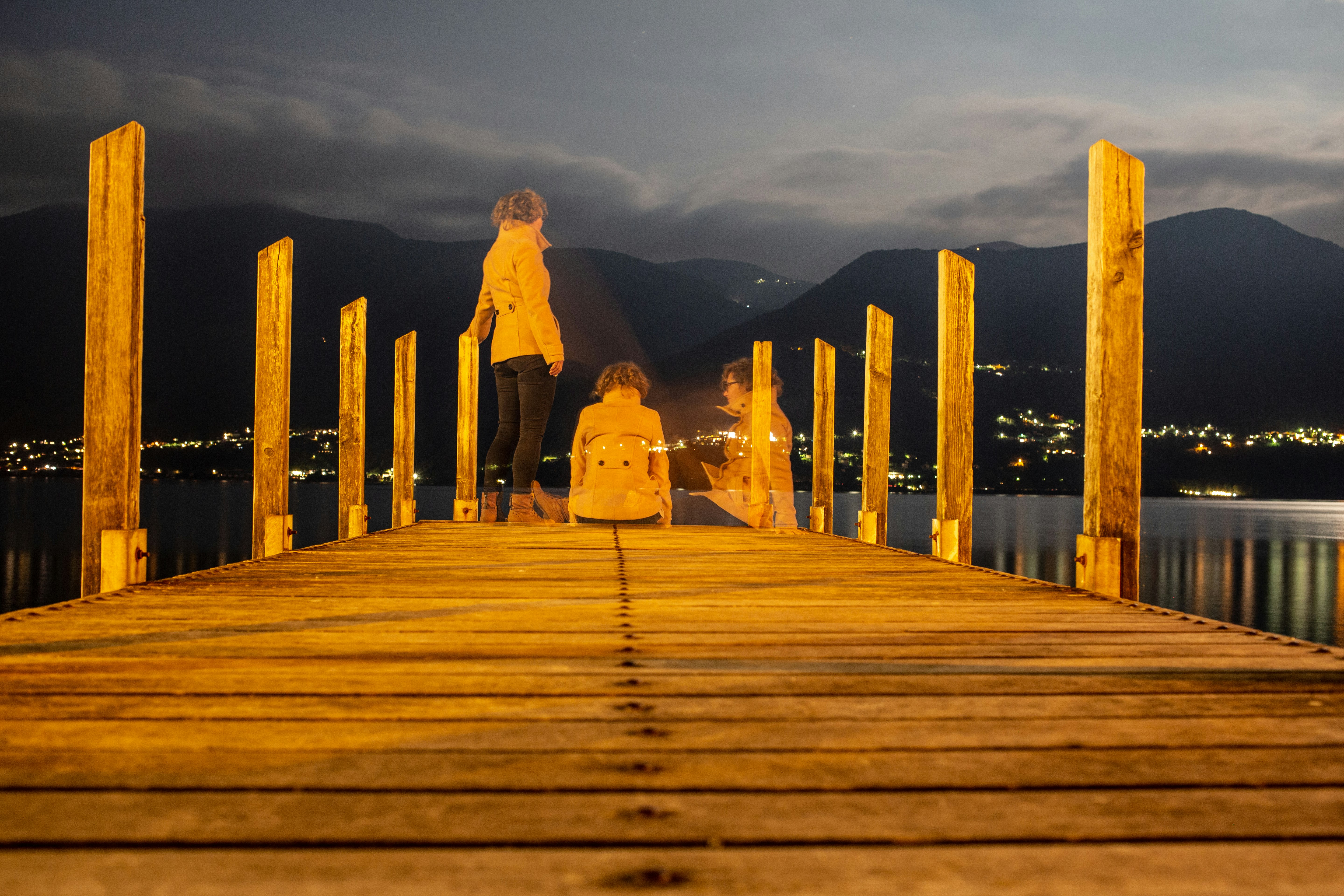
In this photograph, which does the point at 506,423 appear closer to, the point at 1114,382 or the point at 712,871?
the point at 1114,382

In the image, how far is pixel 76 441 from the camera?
94750mm

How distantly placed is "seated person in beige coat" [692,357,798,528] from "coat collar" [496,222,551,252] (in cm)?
228

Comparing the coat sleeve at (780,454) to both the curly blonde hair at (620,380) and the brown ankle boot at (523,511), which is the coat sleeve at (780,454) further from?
the brown ankle boot at (523,511)

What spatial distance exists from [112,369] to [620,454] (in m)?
3.89

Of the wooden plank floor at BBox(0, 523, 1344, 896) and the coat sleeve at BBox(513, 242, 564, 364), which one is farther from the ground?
the coat sleeve at BBox(513, 242, 564, 364)

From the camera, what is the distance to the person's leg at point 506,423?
6391 millimetres

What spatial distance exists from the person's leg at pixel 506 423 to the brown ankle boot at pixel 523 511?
389mm

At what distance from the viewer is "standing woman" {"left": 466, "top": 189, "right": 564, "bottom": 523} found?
607 cm

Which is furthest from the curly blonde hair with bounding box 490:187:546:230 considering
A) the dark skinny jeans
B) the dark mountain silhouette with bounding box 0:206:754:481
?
the dark mountain silhouette with bounding box 0:206:754:481

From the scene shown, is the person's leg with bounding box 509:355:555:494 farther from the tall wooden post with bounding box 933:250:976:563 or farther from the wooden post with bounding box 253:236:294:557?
the tall wooden post with bounding box 933:250:976:563

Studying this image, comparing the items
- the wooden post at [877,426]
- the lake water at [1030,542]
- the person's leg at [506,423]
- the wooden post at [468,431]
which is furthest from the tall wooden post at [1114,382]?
the wooden post at [468,431]

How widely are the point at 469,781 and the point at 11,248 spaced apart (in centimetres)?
15434

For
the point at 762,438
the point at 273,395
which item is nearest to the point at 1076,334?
the point at 762,438

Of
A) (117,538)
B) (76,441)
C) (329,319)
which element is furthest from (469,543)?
(329,319)
